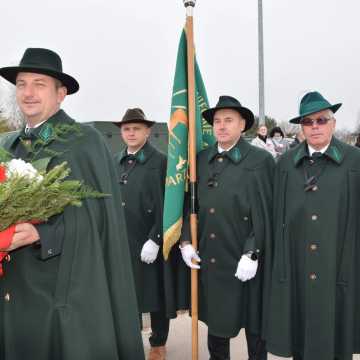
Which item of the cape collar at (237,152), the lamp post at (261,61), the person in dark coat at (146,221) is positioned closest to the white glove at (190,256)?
the person in dark coat at (146,221)

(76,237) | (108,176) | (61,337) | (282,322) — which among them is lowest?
(282,322)

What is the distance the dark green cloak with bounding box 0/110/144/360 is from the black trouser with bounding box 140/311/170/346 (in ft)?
5.95

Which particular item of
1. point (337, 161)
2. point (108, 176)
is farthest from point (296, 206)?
point (108, 176)

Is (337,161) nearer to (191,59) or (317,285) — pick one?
(317,285)

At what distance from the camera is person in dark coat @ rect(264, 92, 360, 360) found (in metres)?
3.01

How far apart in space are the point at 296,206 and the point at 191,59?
152 centimetres

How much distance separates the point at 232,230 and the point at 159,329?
1.47 metres

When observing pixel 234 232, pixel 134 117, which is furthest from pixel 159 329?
pixel 134 117

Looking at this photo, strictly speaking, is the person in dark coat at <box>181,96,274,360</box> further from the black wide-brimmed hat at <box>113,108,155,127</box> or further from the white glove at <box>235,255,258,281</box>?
the black wide-brimmed hat at <box>113,108,155,127</box>

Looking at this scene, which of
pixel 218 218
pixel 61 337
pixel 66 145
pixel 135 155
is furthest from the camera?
pixel 135 155

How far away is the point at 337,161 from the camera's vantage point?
307 centimetres

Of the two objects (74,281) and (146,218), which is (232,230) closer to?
(146,218)

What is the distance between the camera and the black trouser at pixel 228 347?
3572mm

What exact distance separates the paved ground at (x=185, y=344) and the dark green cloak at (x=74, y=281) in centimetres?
197
